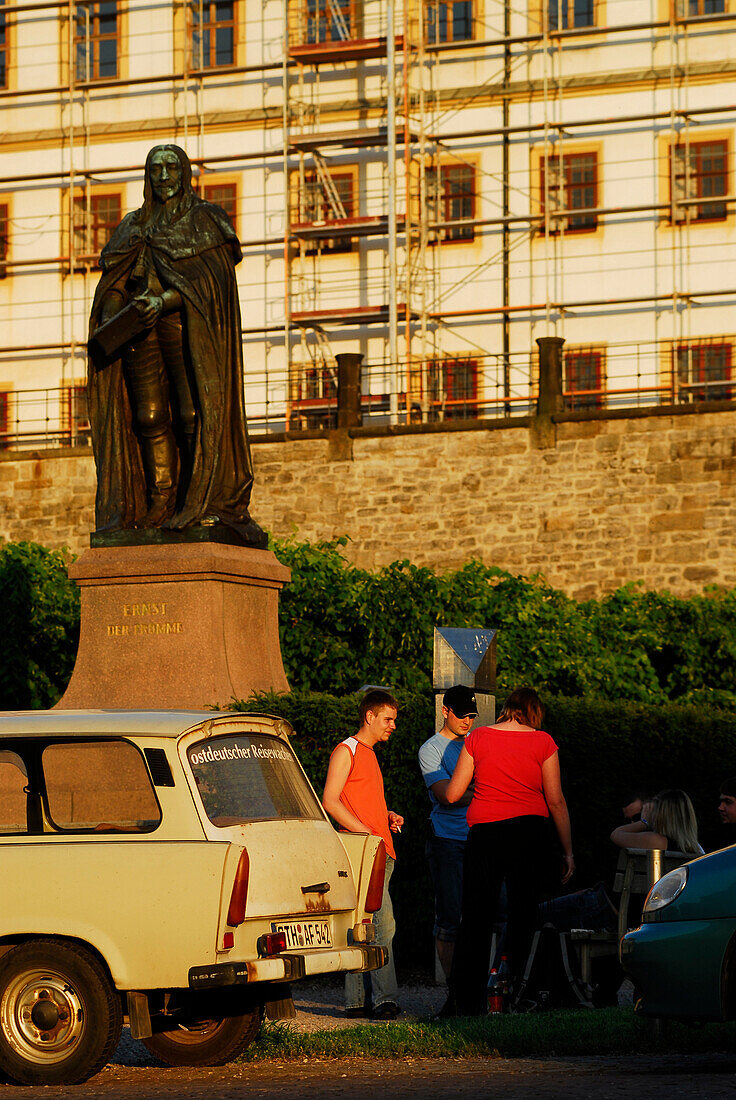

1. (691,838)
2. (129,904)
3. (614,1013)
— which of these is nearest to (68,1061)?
(129,904)

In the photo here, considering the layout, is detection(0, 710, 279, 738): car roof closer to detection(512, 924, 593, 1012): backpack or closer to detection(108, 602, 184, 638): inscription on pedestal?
detection(512, 924, 593, 1012): backpack

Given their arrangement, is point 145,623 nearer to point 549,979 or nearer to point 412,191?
point 549,979

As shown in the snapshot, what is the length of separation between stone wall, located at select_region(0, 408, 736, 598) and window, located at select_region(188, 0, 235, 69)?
1058cm

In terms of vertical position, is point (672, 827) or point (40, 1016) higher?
point (672, 827)

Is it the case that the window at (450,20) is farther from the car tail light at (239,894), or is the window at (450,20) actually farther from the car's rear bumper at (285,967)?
the car tail light at (239,894)

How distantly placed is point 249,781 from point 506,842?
190 centimetres

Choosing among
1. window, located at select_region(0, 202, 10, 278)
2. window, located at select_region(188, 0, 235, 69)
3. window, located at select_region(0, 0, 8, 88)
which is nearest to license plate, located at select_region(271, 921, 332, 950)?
window, located at select_region(188, 0, 235, 69)

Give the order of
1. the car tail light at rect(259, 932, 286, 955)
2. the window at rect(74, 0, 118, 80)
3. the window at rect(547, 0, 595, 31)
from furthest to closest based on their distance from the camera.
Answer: the window at rect(74, 0, 118, 80), the window at rect(547, 0, 595, 31), the car tail light at rect(259, 932, 286, 955)

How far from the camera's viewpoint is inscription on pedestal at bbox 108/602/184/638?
40.2 feet

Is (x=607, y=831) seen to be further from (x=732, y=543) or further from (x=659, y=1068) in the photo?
(x=732, y=543)

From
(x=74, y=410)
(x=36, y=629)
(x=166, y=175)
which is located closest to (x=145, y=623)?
(x=166, y=175)

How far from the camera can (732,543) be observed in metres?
31.2

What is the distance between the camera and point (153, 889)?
7.56 m

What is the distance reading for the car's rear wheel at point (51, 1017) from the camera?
24.9 feet
